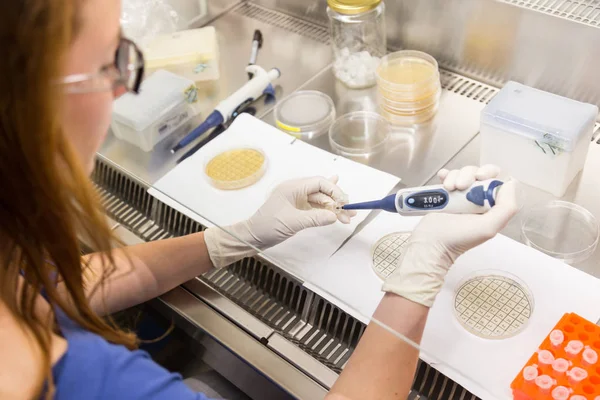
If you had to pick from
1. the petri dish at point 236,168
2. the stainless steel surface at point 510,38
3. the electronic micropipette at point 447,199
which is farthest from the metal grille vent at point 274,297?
the stainless steel surface at point 510,38

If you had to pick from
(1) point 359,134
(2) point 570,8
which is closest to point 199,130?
(1) point 359,134

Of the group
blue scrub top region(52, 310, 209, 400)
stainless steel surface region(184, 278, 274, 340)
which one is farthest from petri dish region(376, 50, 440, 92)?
blue scrub top region(52, 310, 209, 400)

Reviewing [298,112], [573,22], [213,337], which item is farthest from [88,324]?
[573,22]

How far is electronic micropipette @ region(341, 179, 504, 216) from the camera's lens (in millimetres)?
1100

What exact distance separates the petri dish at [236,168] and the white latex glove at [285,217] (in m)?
0.09

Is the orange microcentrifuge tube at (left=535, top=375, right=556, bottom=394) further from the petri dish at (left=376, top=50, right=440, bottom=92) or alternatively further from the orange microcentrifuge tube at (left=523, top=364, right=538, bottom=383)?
the petri dish at (left=376, top=50, right=440, bottom=92)

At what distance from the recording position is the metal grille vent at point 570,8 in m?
1.42

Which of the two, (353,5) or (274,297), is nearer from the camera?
(274,297)

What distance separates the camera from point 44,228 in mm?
825

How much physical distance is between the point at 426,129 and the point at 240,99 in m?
0.50

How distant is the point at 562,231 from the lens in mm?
1211

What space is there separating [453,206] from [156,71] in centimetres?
96

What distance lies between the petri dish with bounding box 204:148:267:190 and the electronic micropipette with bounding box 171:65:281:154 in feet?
0.41

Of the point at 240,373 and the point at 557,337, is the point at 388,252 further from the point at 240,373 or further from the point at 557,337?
the point at 240,373
